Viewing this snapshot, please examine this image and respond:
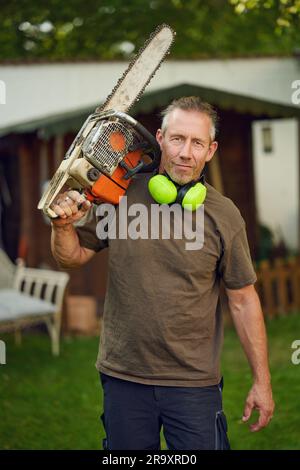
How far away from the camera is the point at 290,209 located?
712 inches

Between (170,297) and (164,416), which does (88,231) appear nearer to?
(170,297)

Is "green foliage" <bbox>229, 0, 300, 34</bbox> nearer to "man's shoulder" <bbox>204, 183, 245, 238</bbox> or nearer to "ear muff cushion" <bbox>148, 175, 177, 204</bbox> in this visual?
"man's shoulder" <bbox>204, 183, 245, 238</bbox>

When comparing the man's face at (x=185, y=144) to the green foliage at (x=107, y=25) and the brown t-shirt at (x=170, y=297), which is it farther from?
the green foliage at (x=107, y=25)

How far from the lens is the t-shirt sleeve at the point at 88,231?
311 centimetres

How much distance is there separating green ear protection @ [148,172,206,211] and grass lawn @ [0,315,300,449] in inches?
105

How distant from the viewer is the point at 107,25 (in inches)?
668

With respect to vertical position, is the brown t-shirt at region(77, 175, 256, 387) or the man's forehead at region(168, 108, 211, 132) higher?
the man's forehead at region(168, 108, 211, 132)

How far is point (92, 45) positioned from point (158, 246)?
15614mm

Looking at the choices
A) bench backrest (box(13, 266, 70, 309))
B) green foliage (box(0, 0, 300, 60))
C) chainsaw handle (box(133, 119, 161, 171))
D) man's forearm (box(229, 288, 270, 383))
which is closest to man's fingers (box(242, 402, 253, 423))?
man's forearm (box(229, 288, 270, 383))

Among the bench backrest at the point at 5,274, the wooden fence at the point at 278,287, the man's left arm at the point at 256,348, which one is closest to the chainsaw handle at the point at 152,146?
the man's left arm at the point at 256,348

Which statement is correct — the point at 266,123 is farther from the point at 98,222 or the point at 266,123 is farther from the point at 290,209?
the point at 98,222

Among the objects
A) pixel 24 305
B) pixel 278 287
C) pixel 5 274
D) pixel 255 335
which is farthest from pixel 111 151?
pixel 278 287

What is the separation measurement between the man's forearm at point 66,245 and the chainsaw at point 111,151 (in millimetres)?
157

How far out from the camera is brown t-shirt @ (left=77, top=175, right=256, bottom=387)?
2928 mm
